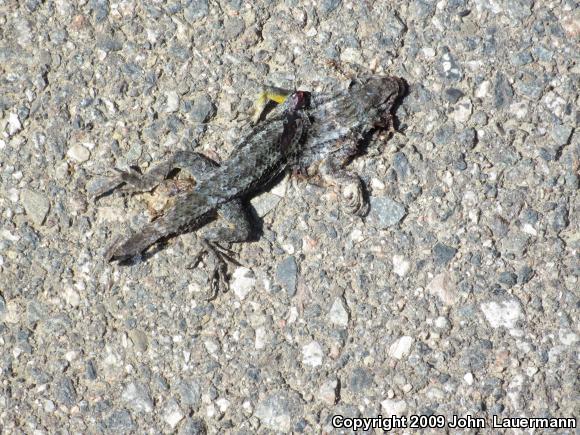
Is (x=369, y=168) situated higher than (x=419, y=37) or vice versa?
(x=419, y=37)

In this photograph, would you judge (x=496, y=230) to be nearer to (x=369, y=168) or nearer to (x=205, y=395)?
(x=369, y=168)

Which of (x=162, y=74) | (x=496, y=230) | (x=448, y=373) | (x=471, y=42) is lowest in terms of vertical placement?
(x=448, y=373)

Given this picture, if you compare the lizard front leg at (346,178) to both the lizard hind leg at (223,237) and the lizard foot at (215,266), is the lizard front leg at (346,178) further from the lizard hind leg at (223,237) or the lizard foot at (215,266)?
the lizard foot at (215,266)

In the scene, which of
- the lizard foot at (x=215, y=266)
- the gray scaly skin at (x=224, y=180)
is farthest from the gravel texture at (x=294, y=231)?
the gray scaly skin at (x=224, y=180)

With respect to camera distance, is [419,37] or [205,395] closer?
[205,395]

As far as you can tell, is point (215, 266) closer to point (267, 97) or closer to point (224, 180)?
point (224, 180)

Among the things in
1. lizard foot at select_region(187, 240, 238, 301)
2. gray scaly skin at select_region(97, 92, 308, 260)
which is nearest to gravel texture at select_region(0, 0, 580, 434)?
lizard foot at select_region(187, 240, 238, 301)

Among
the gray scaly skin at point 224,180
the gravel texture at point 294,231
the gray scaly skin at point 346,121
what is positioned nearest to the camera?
the gravel texture at point 294,231

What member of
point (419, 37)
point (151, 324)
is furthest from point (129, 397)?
point (419, 37)
